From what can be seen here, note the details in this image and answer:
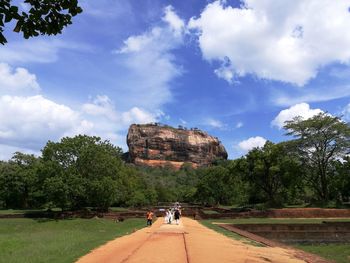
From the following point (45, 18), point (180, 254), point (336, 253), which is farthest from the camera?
point (336, 253)

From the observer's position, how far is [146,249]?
15.2 meters

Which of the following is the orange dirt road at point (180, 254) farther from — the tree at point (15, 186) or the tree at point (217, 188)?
the tree at point (217, 188)

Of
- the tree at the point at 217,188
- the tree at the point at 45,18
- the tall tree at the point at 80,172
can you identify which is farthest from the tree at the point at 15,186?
the tree at the point at 45,18

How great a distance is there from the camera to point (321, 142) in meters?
51.8

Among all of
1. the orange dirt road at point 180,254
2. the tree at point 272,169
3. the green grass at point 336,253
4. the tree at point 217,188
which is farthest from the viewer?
the tree at point 217,188

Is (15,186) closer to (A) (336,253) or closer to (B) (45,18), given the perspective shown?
(A) (336,253)

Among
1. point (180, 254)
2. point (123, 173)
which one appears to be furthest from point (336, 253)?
point (123, 173)

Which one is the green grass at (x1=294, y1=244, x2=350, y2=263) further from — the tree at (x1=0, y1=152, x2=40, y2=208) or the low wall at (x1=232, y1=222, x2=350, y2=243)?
the tree at (x1=0, y1=152, x2=40, y2=208)

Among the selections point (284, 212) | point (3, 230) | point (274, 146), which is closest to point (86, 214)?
point (3, 230)

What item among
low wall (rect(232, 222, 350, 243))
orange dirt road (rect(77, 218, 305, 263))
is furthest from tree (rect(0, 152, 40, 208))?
orange dirt road (rect(77, 218, 305, 263))

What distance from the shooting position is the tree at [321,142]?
168 feet

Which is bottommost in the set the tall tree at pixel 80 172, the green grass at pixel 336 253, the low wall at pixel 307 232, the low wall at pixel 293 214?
the green grass at pixel 336 253

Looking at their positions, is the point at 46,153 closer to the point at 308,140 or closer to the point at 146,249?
the point at 308,140

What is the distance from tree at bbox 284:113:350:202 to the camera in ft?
168
